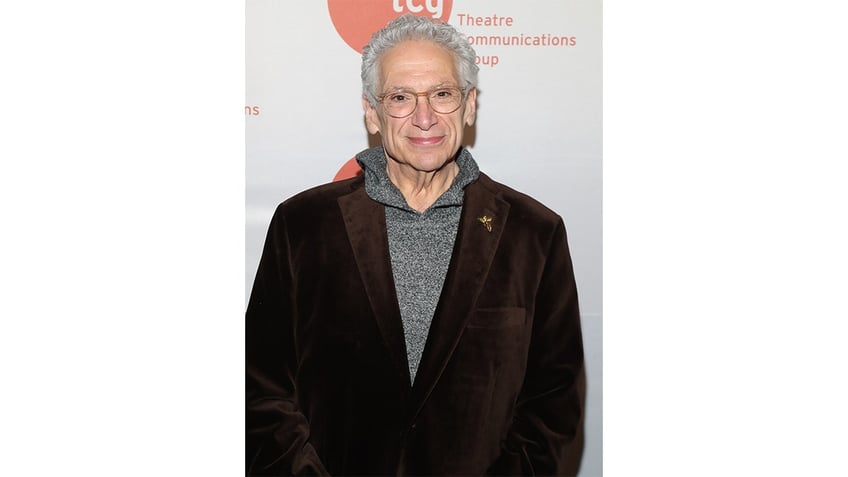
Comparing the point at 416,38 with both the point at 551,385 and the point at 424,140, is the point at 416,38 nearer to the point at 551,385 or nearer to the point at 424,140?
the point at 424,140

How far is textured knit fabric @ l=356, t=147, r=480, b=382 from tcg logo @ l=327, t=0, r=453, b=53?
43 centimetres

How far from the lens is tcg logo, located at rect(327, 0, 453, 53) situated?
2709 mm

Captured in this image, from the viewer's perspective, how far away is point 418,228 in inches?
99.0

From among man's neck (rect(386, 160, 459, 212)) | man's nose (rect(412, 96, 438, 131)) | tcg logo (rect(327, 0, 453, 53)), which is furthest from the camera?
tcg logo (rect(327, 0, 453, 53))

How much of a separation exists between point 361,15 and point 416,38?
1.10ft

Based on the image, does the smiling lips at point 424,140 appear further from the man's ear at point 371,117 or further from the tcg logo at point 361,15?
the tcg logo at point 361,15

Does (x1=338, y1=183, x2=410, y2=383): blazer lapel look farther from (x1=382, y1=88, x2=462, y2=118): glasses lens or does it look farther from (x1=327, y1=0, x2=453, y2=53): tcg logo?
(x1=327, y1=0, x2=453, y2=53): tcg logo

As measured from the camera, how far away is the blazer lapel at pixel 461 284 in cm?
244

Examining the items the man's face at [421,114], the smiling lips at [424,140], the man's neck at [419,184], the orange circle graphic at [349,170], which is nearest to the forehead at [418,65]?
the man's face at [421,114]

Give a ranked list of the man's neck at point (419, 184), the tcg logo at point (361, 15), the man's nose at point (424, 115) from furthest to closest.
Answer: the tcg logo at point (361, 15) < the man's neck at point (419, 184) < the man's nose at point (424, 115)

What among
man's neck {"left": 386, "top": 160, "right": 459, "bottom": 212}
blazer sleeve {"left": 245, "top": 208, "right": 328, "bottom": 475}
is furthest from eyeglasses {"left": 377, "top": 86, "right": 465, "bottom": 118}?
blazer sleeve {"left": 245, "top": 208, "right": 328, "bottom": 475}
